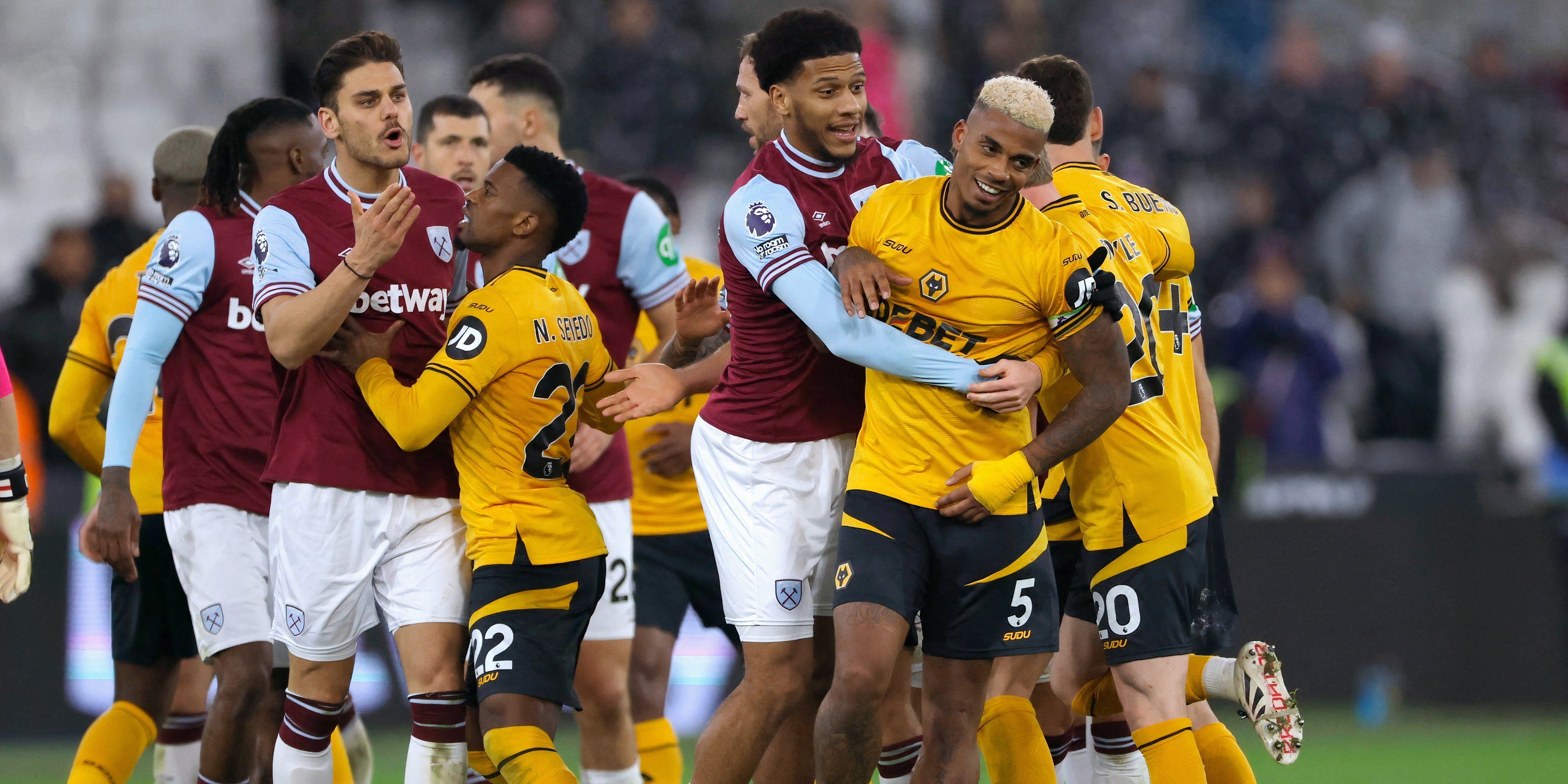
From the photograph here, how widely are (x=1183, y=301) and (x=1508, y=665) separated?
6404 millimetres

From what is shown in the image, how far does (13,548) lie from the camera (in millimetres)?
5363

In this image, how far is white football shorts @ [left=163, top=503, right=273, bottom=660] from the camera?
5.77 m

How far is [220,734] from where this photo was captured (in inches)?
225

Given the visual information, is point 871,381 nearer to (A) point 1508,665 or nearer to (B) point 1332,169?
(A) point 1508,665

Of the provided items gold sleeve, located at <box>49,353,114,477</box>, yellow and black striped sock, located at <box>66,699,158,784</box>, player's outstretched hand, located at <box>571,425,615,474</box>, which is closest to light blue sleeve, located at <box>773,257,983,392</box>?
player's outstretched hand, located at <box>571,425,615,474</box>

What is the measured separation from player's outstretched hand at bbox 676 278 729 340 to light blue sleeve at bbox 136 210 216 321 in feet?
5.38

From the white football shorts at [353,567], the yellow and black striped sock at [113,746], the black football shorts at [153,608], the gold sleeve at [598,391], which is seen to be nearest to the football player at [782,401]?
the gold sleeve at [598,391]

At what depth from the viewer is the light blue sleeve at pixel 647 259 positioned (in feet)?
22.7

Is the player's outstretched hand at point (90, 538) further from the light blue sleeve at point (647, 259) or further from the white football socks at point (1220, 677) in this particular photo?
the white football socks at point (1220, 677)

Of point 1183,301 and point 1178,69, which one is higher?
point 1178,69

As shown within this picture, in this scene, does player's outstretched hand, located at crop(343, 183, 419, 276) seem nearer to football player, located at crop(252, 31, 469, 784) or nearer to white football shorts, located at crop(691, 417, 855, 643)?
football player, located at crop(252, 31, 469, 784)

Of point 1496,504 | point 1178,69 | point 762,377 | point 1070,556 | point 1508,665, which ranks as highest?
point 1178,69

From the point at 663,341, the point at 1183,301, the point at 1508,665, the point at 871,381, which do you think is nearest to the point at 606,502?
the point at 663,341

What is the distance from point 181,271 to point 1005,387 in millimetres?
2856
